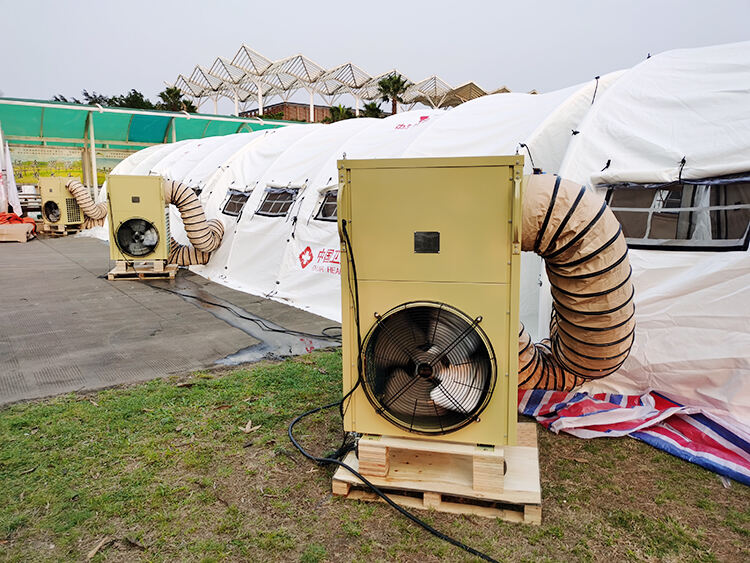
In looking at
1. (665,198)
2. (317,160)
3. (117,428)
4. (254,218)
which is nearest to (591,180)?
(665,198)

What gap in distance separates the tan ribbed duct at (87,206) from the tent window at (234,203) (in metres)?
10.0

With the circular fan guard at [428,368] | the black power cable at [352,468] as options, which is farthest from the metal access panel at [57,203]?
the circular fan guard at [428,368]

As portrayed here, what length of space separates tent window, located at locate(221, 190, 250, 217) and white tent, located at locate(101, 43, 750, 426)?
8.52 feet

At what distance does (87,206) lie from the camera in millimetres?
18797

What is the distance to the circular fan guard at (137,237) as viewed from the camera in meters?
10.3

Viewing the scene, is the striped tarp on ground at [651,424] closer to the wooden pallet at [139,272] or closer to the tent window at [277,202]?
the tent window at [277,202]

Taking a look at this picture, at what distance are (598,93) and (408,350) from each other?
188 inches

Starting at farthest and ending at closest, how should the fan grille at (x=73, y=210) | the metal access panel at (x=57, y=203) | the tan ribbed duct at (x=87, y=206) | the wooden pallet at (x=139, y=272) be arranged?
the fan grille at (x=73, y=210)
the tan ribbed duct at (x=87, y=206)
the metal access panel at (x=57, y=203)
the wooden pallet at (x=139, y=272)

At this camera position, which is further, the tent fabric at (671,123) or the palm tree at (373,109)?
the palm tree at (373,109)

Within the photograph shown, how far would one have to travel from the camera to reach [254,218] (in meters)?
10.3

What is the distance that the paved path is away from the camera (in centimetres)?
520

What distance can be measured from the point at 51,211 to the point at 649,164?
19.8 meters

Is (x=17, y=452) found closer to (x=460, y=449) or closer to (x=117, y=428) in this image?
(x=117, y=428)

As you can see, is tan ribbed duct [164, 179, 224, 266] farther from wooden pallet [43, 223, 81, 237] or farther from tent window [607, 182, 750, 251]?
wooden pallet [43, 223, 81, 237]
